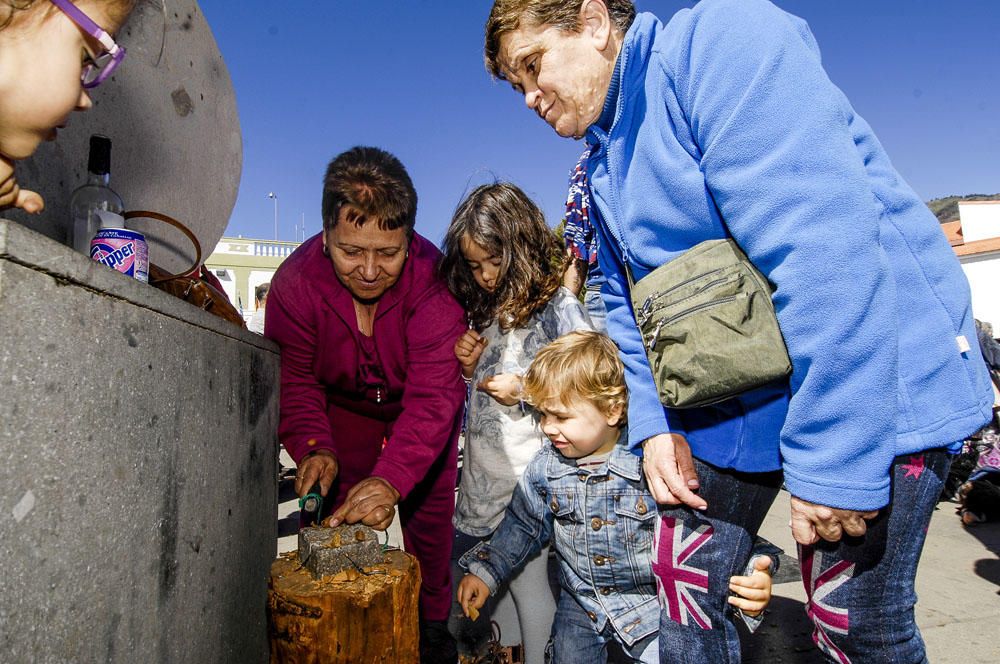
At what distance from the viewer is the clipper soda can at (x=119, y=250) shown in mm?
1466

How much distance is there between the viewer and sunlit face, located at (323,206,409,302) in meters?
2.45

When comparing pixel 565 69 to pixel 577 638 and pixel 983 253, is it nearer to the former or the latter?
pixel 577 638

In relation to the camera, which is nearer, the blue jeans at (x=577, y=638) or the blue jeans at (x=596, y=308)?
the blue jeans at (x=577, y=638)

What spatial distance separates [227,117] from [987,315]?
31.7 meters

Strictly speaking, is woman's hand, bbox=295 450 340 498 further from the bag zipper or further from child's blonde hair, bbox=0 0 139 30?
child's blonde hair, bbox=0 0 139 30

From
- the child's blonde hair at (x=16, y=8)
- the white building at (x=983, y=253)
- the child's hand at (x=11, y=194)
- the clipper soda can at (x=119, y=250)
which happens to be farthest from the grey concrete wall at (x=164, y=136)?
the white building at (x=983, y=253)

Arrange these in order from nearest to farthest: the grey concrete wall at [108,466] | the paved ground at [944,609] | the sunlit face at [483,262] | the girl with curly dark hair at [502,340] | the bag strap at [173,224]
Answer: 1. the grey concrete wall at [108,466]
2. the bag strap at [173,224]
3. the girl with curly dark hair at [502,340]
4. the paved ground at [944,609]
5. the sunlit face at [483,262]

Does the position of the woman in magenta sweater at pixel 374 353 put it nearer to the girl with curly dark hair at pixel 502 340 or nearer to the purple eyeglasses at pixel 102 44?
the girl with curly dark hair at pixel 502 340

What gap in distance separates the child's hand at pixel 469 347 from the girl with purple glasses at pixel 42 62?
5.86ft

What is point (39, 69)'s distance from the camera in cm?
100

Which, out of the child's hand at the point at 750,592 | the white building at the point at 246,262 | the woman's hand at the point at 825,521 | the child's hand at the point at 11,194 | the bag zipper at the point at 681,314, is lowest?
the child's hand at the point at 750,592

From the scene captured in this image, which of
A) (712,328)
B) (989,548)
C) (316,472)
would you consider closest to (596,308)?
(316,472)

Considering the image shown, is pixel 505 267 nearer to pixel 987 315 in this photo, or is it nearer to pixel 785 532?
pixel 785 532

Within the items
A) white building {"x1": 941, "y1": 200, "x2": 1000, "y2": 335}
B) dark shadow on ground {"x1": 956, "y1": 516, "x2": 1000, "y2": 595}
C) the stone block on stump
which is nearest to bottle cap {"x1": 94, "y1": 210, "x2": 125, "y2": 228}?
the stone block on stump
